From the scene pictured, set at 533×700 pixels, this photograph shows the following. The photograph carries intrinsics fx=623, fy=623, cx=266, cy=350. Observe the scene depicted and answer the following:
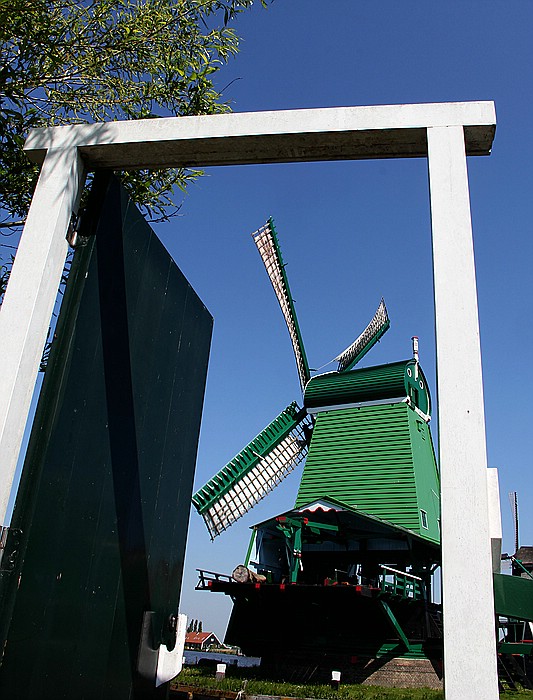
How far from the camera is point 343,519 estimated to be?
14102 millimetres

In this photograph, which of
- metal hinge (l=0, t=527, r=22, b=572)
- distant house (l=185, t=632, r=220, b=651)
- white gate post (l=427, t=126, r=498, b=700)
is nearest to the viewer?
white gate post (l=427, t=126, r=498, b=700)

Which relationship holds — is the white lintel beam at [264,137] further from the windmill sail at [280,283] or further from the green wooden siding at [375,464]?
the windmill sail at [280,283]

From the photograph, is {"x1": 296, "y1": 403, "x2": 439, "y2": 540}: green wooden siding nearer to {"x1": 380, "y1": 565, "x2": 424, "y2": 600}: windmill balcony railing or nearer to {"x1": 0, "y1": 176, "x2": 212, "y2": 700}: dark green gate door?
{"x1": 380, "y1": 565, "x2": 424, "y2": 600}: windmill balcony railing

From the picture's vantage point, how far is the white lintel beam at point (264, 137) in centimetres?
196

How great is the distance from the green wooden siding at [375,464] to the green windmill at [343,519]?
3 centimetres

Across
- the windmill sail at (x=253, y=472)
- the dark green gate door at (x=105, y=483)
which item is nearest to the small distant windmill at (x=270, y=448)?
the windmill sail at (x=253, y=472)

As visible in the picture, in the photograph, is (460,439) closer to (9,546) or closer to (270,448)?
(9,546)

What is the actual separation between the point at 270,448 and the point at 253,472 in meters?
0.88

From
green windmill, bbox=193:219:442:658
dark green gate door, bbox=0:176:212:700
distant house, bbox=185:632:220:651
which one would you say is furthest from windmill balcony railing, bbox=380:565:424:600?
distant house, bbox=185:632:220:651

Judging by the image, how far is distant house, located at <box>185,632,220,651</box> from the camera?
70812 mm

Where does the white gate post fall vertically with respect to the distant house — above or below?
above

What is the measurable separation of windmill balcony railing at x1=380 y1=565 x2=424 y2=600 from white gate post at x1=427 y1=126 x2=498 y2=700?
39.8ft

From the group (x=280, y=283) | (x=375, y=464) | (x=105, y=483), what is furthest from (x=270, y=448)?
(x=105, y=483)

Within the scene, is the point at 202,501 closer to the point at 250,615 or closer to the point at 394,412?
the point at 250,615
